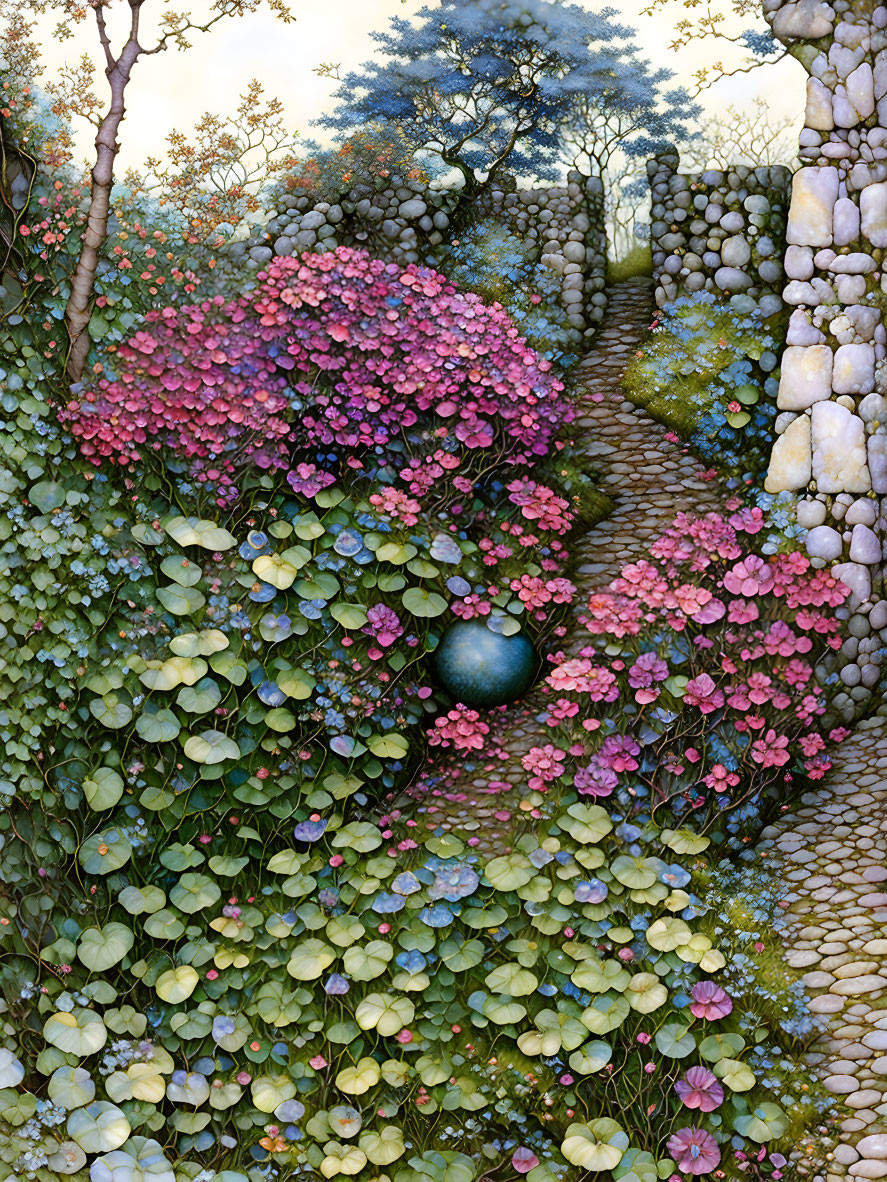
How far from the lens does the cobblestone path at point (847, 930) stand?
11.8 feet

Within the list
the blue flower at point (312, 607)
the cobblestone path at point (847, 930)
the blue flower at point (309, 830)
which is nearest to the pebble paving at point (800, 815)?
the cobblestone path at point (847, 930)

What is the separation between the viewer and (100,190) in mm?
4266

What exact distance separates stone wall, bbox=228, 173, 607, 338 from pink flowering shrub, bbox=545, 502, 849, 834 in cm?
214

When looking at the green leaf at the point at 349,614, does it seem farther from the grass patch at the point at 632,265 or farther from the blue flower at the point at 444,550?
the grass patch at the point at 632,265

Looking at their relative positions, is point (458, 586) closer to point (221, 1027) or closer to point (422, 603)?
point (422, 603)

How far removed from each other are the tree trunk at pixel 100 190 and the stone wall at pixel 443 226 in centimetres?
73

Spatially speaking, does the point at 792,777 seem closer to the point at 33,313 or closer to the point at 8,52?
the point at 33,313

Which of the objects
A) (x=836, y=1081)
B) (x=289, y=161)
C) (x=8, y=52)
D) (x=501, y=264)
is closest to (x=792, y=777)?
(x=836, y=1081)

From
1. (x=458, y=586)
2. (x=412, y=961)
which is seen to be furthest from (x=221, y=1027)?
(x=458, y=586)

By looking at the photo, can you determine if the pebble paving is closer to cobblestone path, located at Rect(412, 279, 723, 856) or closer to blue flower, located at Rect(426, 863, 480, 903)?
cobblestone path, located at Rect(412, 279, 723, 856)

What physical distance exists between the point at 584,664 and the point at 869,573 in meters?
1.67

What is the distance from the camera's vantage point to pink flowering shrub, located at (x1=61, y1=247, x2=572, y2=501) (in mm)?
4453

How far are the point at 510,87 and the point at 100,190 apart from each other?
99.3 inches

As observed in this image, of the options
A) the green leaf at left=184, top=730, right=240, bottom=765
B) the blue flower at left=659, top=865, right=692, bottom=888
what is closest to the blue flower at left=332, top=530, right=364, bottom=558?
the green leaf at left=184, top=730, right=240, bottom=765
